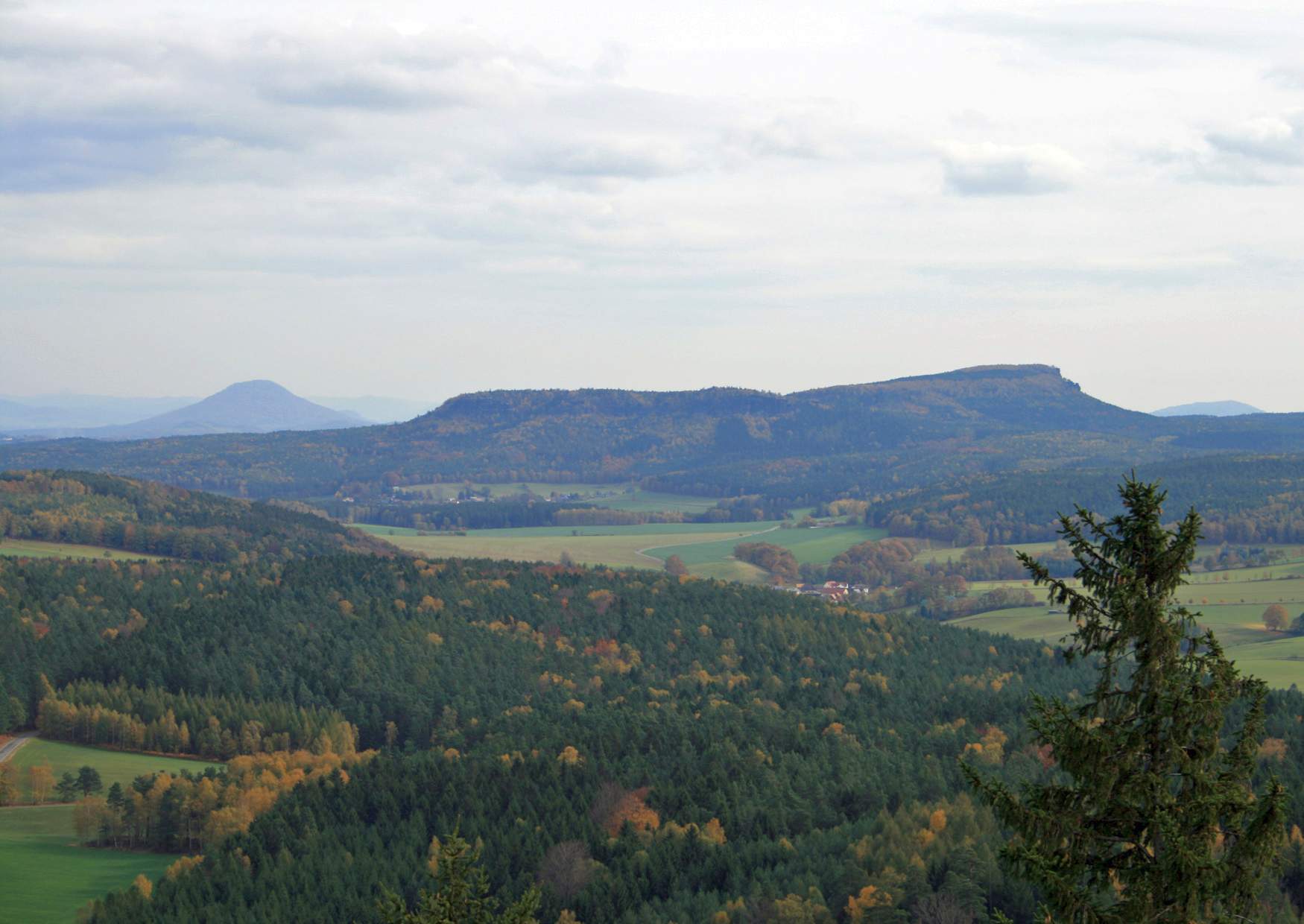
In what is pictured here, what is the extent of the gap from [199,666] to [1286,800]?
165m

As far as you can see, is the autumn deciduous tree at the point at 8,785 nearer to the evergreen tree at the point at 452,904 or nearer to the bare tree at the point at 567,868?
the bare tree at the point at 567,868

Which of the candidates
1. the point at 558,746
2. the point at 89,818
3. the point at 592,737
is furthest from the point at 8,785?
the point at 592,737

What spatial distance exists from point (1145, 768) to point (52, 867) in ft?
331

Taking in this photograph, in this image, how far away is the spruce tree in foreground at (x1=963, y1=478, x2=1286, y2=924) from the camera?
70.9 feet

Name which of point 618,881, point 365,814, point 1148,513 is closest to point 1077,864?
point 1148,513

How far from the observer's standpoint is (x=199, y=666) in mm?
170500

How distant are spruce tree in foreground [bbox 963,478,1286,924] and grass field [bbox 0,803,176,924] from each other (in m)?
86.4

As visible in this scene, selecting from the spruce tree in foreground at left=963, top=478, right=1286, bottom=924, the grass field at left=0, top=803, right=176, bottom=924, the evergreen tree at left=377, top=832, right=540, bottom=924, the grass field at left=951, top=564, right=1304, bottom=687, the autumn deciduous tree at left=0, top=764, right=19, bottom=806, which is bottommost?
the grass field at left=0, top=803, right=176, bottom=924

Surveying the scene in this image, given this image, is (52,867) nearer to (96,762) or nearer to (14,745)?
(96,762)

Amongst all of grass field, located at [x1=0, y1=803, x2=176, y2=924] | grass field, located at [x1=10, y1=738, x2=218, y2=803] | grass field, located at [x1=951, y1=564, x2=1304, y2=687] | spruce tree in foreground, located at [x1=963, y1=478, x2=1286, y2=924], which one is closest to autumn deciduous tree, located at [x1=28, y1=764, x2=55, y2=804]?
grass field, located at [x1=10, y1=738, x2=218, y2=803]

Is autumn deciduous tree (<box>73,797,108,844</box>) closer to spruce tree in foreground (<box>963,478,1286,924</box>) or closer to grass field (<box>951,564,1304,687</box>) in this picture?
grass field (<box>951,564,1304,687</box>)

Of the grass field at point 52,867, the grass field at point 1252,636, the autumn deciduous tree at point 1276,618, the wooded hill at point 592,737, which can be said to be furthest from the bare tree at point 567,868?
the autumn deciduous tree at point 1276,618

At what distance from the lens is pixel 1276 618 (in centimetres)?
18062

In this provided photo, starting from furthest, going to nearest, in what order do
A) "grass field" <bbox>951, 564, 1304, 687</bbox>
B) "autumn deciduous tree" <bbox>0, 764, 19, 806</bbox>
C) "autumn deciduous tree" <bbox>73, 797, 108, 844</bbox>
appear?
"grass field" <bbox>951, 564, 1304, 687</bbox> → "autumn deciduous tree" <bbox>0, 764, 19, 806</bbox> → "autumn deciduous tree" <bbox>73, 797, 108, 844</bbox>
